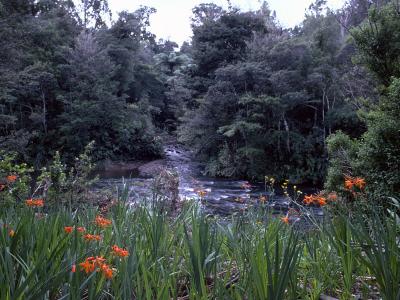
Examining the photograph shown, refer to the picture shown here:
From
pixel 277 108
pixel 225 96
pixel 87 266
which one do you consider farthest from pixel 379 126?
pixel 225 96

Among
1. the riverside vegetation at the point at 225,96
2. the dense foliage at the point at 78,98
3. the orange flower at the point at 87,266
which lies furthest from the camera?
the dense foliage at the point at 78,98

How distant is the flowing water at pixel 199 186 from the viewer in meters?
6.10

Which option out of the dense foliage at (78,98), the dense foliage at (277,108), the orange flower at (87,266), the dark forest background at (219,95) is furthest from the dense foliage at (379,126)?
the dense foliage at (78,98)

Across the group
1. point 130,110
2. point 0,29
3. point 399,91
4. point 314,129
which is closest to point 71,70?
point 130,110

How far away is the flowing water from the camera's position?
20.0ft

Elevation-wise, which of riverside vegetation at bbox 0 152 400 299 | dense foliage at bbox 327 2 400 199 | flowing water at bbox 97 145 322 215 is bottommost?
flowing water at bbox 97 145 322 215

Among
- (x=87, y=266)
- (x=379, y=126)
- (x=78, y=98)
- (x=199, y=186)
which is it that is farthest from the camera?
(x=78, y=98)

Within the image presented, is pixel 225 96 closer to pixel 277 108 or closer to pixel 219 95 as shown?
pixel 219 95

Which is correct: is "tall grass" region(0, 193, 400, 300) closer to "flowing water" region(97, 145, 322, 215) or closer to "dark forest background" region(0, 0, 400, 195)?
"flowing water" region(97, 145, 322, 215)

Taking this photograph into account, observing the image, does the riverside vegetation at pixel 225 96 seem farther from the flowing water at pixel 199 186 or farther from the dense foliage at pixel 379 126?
the flowing water at pixel 199 186

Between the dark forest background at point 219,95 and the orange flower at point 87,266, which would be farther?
the dark forest background at point 219,95

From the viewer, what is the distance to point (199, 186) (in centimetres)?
481

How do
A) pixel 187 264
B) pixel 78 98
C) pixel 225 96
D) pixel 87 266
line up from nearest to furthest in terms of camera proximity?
pixel 87 266 < pixel 187 264 < pixel 225 96 < pixel 78 98

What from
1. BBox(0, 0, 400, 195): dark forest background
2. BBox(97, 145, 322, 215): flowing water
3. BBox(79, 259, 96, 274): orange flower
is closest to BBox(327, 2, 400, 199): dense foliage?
BBox(97, 145, 322, 215): flowing water
